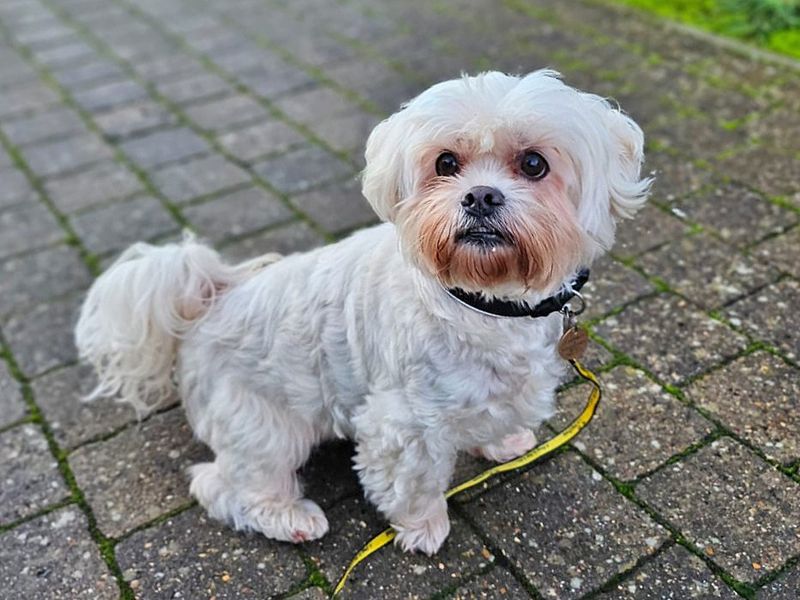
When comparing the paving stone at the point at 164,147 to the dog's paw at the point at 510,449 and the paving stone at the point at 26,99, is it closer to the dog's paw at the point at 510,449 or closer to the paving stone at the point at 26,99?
the paving stone at the point at 26,99

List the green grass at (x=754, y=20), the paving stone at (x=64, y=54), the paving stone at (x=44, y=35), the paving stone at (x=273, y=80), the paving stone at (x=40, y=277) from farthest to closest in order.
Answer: the paving stone at (x=44, y=35) → the paving stone at (x=64, y=54) → the paving stone at (x=273, y=80) → the green grass at (x=754, y=20) → the paving stone at (x=40, y=277)

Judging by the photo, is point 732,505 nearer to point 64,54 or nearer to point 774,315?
point 774,315

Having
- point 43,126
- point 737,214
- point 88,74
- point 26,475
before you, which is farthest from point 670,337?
point 88,74

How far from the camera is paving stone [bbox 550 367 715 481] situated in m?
3.12

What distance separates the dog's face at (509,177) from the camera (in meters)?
2.28

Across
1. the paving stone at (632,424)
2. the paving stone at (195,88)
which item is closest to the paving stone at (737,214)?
the paving stone at (632,424)

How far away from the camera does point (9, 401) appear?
3670mm

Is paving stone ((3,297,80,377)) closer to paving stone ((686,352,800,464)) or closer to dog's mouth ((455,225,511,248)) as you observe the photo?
dog's mouth ((455,225,511,248))

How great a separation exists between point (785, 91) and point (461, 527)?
379 cm

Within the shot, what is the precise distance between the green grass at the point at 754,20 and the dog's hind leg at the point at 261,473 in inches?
178

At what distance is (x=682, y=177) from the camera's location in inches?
183

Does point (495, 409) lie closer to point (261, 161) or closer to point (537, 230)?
point (537, 230)

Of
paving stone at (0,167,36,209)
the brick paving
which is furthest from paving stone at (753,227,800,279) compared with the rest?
paving stone at (0,167,36,209)

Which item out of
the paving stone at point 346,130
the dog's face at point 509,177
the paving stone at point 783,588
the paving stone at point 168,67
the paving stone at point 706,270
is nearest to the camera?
the dog's face at point 509,177
